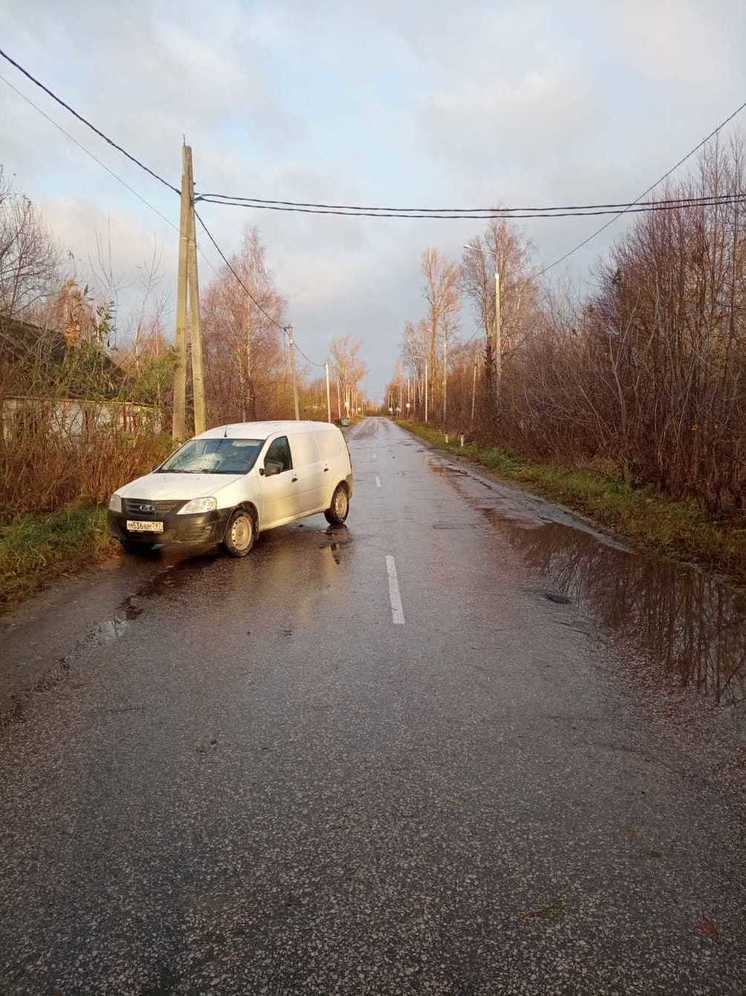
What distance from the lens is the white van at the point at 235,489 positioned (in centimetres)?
777

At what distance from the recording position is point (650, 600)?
649cm

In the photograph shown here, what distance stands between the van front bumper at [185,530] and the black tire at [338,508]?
316 cm

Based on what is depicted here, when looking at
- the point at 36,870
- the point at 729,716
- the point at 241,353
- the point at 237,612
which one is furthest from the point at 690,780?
the point at 241,353

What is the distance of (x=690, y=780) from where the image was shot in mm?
3133

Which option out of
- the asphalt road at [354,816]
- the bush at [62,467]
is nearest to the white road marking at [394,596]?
the asphalt road at [354,816]

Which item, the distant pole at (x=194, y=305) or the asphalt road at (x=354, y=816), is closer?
the asphalt road at (x=354, y=816)

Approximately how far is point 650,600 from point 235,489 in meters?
5.20

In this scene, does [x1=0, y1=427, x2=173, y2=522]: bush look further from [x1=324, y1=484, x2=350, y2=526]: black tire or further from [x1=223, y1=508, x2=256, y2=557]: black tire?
[x1=324, y1=484, x2=350, y2=526]: black tire

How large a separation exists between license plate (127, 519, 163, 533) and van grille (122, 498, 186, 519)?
0.22 ft

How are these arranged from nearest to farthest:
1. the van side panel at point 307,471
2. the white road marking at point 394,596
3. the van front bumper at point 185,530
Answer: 1. the white road marking at point 394,596
2. the van front bumper at point 185,530
3. the van side panel at point 307,471

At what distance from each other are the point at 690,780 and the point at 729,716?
38.3 inches

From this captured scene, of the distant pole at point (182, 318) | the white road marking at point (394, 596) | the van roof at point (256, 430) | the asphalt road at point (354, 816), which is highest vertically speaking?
the distant pole at point (182, 318)

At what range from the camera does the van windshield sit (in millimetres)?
8859

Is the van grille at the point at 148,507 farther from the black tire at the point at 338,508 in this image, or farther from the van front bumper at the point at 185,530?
the black tire at the point at 338,508
